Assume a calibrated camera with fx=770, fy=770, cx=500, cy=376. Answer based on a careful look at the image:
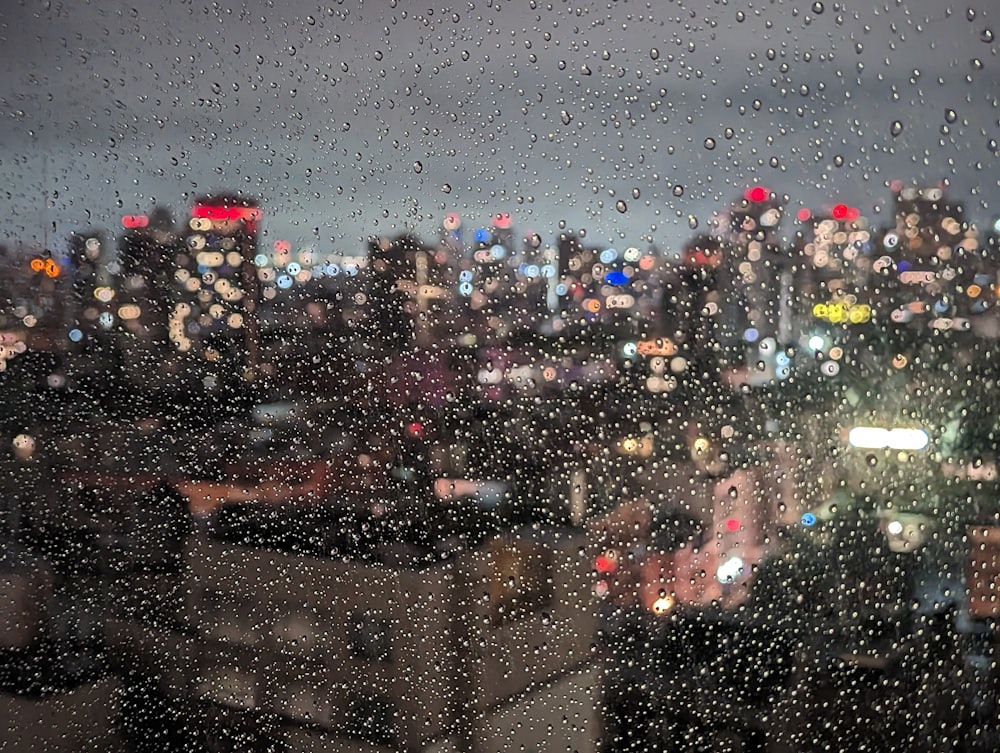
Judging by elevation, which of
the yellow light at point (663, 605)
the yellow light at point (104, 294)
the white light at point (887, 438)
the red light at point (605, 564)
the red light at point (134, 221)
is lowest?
the yellow light at point (663, 605)

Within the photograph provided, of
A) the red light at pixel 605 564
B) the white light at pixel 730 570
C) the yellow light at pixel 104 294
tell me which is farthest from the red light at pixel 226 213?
the white light at pixel 730 570

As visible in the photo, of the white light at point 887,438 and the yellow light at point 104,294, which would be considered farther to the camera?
the yellow light at point 104,294

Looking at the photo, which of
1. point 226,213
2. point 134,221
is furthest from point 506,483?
point 134,221

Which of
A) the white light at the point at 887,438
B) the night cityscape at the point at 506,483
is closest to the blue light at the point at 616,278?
the night cityscape at the point at 506,483

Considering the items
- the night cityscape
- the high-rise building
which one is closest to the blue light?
Answer: the night cityscape

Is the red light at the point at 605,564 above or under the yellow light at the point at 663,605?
above

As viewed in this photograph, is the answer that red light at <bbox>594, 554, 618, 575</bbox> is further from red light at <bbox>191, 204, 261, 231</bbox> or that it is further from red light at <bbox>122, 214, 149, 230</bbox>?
red light at <bbox>122, 214, 149, 230</bbox>

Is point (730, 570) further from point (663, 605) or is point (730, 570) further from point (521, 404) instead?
point (521, 404)

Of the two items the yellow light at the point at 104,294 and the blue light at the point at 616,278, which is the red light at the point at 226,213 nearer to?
the yellow light at the point at 104,294
